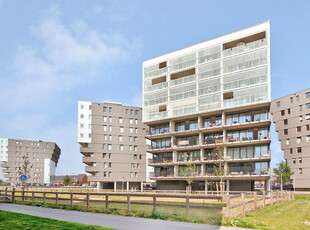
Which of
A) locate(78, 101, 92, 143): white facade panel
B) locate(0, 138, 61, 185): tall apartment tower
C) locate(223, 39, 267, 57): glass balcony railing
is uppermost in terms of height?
locate(223, 39, 267, 57): glass balcony railing

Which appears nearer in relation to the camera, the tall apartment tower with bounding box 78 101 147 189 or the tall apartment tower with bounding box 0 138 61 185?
the tall apartment tower with bounding box 78 101 147 189

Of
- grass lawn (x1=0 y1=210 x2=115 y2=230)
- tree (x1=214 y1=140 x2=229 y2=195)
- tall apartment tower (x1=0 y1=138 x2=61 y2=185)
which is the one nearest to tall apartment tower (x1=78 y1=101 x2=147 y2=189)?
tree (x1=214 y1=140 x2=229 y2=195)

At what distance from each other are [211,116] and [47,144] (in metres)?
127

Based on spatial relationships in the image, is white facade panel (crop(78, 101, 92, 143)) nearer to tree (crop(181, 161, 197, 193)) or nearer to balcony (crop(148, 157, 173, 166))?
balcony (crop(148, 157, 173, 166))

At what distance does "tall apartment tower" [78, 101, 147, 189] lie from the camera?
8040cm

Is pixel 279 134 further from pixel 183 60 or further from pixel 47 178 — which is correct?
pixel 47 178

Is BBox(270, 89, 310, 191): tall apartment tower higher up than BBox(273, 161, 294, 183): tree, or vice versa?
BBox(270, 89, 310, 191): tall apartment tower

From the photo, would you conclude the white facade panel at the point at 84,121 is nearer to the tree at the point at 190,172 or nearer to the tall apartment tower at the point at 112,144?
the tall apartment tower at the point at 112,144

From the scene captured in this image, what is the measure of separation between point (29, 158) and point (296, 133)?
417ft

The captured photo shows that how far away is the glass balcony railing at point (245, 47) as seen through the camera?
56625 mm

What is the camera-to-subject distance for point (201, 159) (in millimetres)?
62750

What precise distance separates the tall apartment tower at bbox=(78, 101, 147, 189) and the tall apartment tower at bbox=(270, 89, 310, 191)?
1523 inches

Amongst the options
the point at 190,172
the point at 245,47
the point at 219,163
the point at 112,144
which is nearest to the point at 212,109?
the point at 219,163

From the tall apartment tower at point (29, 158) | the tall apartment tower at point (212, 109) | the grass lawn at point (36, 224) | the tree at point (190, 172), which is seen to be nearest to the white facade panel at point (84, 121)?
the tall apartment tower at point (212, 109)
